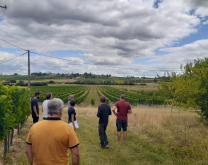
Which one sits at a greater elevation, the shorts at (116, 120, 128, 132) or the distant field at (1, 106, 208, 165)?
the shorts at (116, 120, 128, 132)

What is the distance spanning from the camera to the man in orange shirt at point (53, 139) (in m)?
5.78

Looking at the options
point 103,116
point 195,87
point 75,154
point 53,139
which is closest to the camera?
point 53,139

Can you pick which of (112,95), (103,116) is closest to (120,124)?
(103,116)

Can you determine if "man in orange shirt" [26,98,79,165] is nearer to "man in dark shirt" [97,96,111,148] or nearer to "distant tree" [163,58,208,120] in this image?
"man in dark shirt" [97,96,111,148]

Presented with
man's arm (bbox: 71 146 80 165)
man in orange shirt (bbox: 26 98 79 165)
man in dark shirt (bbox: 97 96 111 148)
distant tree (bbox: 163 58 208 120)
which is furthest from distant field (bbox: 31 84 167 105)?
man in orange shirt (bbox: 26 98 79 165)

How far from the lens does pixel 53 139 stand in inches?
227

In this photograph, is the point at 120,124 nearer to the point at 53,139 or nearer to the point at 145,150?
the point at 145,150

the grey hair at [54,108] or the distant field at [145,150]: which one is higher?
the grey hair at [54,108]

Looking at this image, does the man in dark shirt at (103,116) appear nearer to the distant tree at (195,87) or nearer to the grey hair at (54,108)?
the grey hair at (54,108)

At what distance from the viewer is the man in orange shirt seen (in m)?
5.78

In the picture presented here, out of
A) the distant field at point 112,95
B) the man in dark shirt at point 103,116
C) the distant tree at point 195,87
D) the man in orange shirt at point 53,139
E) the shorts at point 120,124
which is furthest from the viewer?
the distant field at point 112,95

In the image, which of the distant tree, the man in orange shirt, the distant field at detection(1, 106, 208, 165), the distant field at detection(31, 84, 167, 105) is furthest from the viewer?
the distant field at detection(31, 84, 167, 105)

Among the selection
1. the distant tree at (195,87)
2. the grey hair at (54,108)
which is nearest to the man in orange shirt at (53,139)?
the grey hair at (54,108)

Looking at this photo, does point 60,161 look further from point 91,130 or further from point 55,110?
point 91,130
